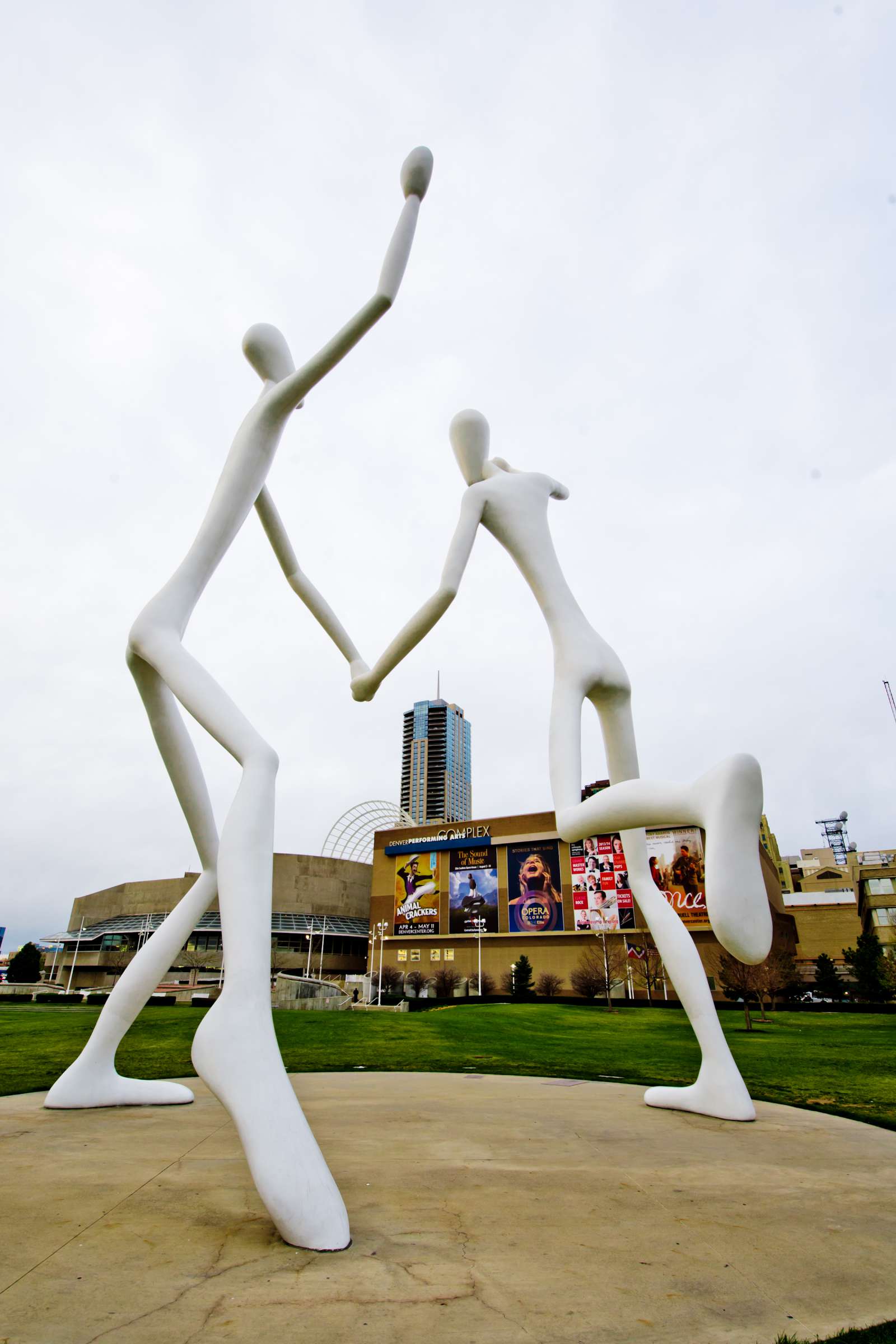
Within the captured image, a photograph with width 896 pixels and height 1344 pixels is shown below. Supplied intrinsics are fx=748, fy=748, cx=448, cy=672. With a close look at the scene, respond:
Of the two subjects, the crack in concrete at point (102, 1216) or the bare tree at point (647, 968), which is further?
the bare tree at point (647, 968)

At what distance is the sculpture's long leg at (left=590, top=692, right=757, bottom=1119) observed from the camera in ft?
21.7

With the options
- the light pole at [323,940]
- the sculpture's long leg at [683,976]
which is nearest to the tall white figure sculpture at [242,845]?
the sculpture's long leg at [683,976]

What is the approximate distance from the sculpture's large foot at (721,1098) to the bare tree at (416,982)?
164 ft

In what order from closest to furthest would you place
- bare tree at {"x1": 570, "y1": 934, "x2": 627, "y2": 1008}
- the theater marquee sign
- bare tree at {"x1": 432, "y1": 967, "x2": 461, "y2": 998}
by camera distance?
bare tree at {"x1": 570, "y1": 934, "x2": 627, "y2": 1008} → bare tree at {"x1": 432, "y1": 967, "x2": 461, "y2": 998} → the theater marquee sign

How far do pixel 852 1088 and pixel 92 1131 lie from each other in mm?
9237

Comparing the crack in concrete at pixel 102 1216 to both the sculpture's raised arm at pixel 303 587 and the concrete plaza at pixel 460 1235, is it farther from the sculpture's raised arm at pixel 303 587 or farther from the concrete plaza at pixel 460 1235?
the sculpture's raised arm at pixel 303 587

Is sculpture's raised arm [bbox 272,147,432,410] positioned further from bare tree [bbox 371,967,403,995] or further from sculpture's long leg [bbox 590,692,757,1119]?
bare tree [bbox 371,967,403,995]

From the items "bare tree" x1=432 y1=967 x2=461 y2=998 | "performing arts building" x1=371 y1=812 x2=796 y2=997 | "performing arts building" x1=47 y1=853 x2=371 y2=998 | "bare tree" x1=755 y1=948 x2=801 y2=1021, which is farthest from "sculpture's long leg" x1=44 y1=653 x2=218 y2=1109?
"performing arts building" x1=47 y1=853 x2=371 y2=998

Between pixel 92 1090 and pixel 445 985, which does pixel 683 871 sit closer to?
pixel 445 985

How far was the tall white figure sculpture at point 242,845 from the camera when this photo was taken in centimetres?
368

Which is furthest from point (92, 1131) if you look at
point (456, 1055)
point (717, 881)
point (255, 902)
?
point (456, 1055)

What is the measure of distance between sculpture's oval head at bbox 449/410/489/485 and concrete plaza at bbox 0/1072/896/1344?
19.4 ft

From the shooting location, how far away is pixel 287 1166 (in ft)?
11.7

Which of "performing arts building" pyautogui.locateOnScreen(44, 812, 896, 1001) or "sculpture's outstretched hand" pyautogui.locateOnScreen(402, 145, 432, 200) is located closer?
"sculpture's outstretched hand" pyautogui.locateOnScreen(402, 145, 432, 200)
